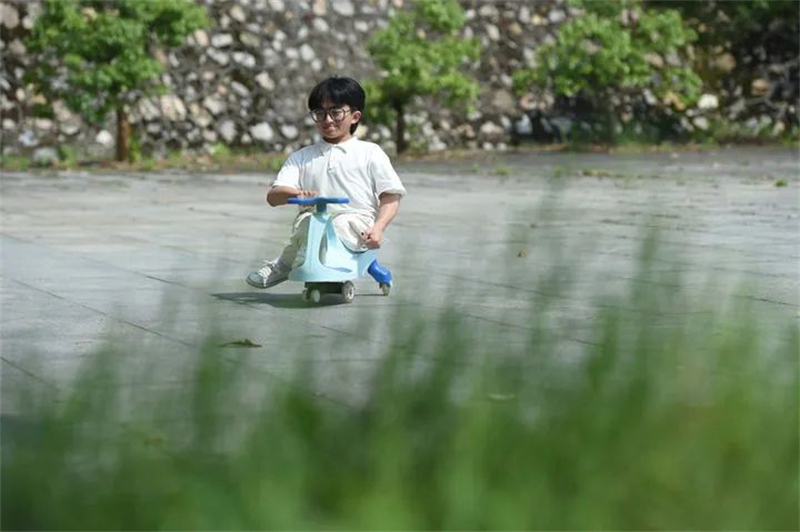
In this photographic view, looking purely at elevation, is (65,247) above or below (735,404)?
below

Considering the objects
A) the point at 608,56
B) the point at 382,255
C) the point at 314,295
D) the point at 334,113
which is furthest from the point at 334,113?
the point at 608,56

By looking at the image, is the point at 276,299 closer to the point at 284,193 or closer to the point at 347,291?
the point at 347,291

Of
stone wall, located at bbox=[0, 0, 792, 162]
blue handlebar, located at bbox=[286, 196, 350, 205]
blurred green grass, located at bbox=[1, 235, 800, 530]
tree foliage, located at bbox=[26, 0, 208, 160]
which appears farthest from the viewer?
stone wall, located at bbox=[0, 0, 792, 162]

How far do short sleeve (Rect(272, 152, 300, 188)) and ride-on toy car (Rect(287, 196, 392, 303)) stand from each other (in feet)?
0.54

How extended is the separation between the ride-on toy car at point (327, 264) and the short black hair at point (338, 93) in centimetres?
46

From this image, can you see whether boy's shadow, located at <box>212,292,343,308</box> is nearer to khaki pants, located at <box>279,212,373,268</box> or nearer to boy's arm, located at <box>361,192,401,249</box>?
khaki pants, located at <box>279,212,373,268</box>

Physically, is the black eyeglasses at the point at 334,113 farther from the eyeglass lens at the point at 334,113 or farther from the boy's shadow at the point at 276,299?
the boy's shadow at the point at 276,299

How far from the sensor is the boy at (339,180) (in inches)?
310

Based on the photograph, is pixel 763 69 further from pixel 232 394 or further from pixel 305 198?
pixel 232 394

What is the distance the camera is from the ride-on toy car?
7711 mm

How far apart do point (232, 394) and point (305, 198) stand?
5.44 m

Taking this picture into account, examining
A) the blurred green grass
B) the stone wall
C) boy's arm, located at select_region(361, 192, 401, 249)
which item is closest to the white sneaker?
boy's arm, located at select_region(361, 192, 401, 249)

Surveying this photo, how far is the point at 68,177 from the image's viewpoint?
55.3 ft

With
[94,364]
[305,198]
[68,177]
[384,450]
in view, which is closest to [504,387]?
[384,450]
